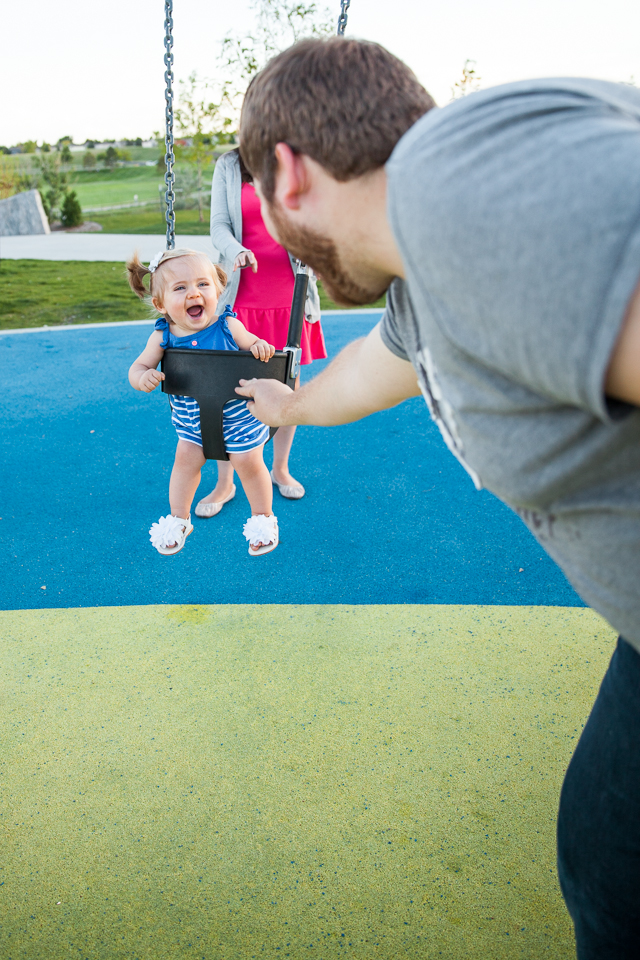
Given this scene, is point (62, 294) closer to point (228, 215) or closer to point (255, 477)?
point (228, 215)

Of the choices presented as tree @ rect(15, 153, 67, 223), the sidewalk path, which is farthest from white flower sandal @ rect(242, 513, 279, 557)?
tree @ rect(15, 153, 67, 223)

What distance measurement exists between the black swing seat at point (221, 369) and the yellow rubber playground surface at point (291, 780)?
95cm

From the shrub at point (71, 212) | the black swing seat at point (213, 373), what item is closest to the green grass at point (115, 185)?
the shrub at point (71, 212)

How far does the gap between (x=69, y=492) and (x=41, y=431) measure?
1098 millimetres

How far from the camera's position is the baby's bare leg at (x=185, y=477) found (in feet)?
8.23

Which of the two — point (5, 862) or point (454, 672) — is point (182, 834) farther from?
point (454, 672)

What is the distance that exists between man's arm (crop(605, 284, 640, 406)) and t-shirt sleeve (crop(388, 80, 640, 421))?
16mm

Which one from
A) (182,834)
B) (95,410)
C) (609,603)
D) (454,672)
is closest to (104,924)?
(182,834)

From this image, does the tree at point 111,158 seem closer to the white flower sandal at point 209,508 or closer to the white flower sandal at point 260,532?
the white flower sandal at point 209,508

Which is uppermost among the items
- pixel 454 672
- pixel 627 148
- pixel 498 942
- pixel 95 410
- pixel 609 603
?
pixel 627 148

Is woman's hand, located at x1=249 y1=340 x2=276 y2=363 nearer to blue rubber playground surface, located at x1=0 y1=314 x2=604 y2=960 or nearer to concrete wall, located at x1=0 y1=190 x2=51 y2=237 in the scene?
blue rubber playground surface, located at x1=0 y1=314 x2=604 y2=960

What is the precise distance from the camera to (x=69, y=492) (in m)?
3.97

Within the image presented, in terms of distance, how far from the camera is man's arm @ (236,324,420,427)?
57.2 inches

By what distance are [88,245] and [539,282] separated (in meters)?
15.3
